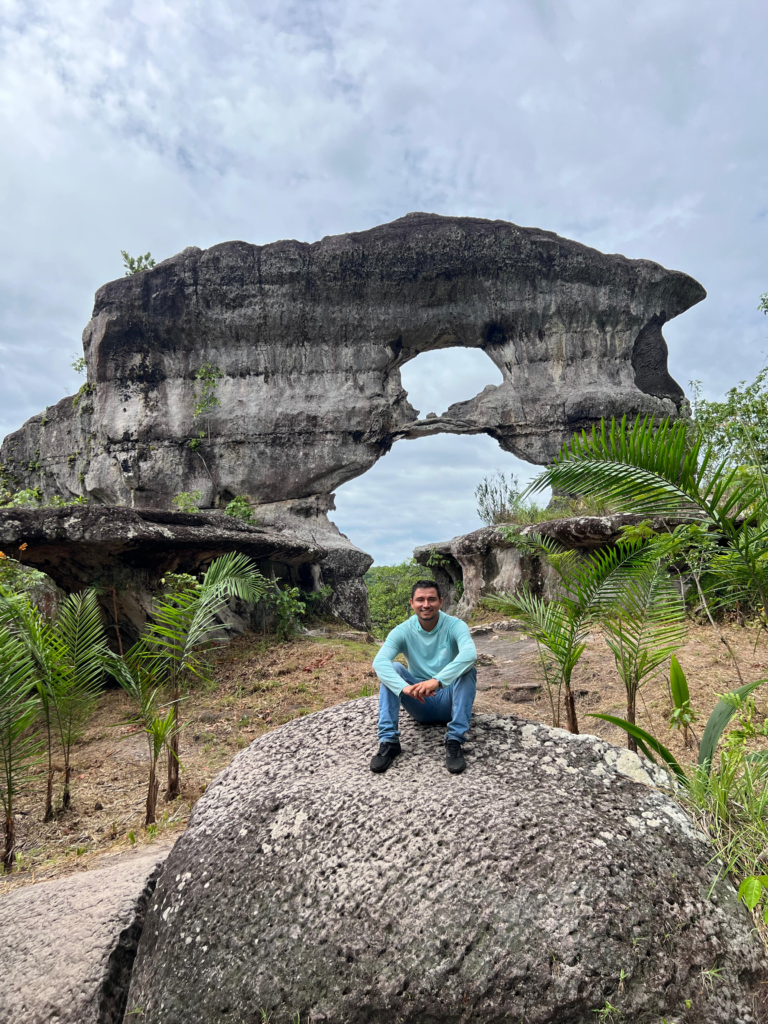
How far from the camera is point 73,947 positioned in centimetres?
219

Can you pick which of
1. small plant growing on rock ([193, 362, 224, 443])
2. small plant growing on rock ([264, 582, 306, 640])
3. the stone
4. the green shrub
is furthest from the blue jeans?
the green shrub

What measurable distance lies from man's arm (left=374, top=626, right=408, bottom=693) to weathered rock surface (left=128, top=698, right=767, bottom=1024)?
40 centimetres

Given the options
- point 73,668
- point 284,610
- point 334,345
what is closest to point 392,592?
point 334,345

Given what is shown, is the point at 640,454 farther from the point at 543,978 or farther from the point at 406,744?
the point at 543,978

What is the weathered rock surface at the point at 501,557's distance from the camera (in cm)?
813

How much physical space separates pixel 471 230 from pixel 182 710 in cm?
1371

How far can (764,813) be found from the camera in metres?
2.35

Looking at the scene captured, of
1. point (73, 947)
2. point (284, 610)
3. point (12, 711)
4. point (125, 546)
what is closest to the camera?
point (73, 947)

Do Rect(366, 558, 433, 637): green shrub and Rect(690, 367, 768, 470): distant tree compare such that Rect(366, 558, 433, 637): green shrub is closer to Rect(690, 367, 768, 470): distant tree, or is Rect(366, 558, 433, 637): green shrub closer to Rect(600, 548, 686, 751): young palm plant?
Rect(690, 367, 768, 470): distant tree

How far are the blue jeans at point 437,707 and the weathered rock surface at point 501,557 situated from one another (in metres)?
4.94

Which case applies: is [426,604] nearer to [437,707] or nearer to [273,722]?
[437,707]

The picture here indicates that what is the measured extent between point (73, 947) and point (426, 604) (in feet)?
6.36

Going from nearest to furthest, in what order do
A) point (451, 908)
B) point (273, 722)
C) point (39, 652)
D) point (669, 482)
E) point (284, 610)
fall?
point (451, 908) < point (669, 482) < point (39, 652) < point (273, 722) < point (284, 610)

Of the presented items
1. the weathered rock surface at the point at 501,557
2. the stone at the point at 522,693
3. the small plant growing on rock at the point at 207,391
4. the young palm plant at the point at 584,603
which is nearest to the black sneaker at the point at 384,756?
the young palm plant at the point at 584,603
